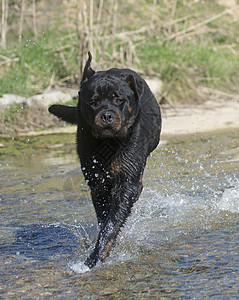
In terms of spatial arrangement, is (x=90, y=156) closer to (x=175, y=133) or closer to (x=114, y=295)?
(x=114, y=295)

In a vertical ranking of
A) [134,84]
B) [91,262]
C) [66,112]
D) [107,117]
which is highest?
[134,84]

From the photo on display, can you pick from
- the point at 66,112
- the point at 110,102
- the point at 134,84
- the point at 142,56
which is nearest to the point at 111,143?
the point at 110,102

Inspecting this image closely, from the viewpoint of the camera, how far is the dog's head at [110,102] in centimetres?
382

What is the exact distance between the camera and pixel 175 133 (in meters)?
9.22

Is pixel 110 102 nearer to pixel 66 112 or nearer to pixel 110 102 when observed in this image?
pixel 110 102

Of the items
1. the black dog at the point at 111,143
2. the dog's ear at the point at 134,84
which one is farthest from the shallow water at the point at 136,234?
the dog's ear at the point at 134,84

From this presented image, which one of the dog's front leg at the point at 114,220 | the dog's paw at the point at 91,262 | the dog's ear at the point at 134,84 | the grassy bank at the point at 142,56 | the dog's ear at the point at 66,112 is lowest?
the grassy bank at the point at 142,56

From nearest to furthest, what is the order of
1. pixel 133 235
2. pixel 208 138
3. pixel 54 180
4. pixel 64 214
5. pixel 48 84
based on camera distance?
pixel 133 235 < pixel 64 214 < pixel 54 180 < pixel 208 138 < pixel 48 84

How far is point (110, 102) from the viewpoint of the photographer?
3.91 m

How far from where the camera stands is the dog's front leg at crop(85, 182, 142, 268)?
3.88 metres

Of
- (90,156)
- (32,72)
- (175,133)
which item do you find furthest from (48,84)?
(90,156)

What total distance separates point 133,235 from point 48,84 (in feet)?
20.8

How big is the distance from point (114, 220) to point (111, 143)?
555mm

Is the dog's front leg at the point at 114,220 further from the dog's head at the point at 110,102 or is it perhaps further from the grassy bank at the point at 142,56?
the grassy bank at the point at 142,56
